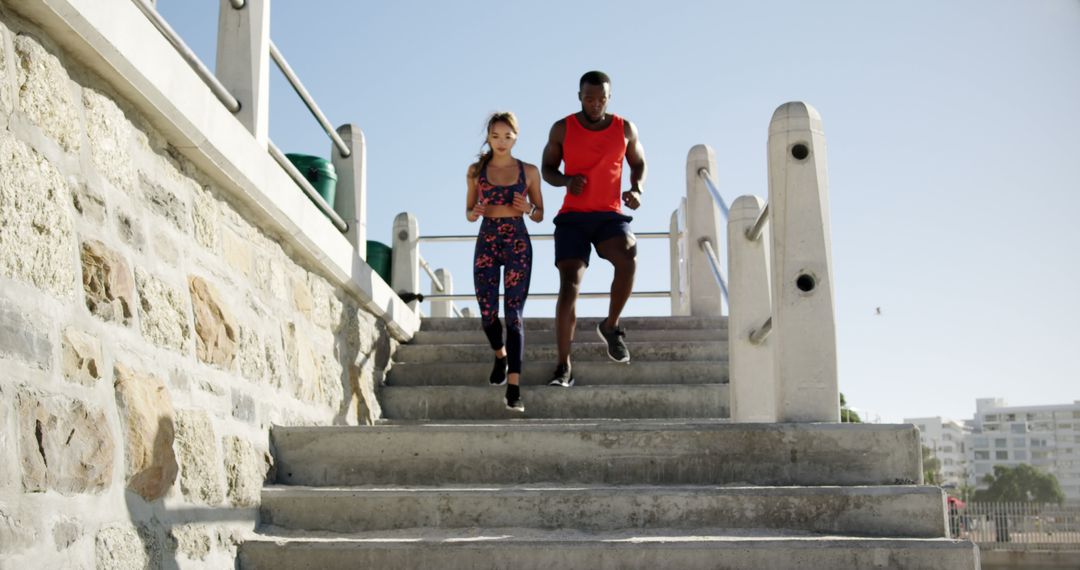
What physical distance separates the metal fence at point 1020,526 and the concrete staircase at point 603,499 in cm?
2899

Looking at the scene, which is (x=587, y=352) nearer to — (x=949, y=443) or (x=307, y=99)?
(x=307, y=99)

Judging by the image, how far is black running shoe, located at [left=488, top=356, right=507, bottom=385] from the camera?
592 cm

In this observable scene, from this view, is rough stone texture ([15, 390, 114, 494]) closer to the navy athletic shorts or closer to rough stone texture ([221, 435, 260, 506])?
rough stone texture ([221, 435, 260, 506])

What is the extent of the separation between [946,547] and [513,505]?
1434mm

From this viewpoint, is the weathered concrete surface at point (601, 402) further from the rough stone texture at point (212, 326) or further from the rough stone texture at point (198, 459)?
the rough stone texture at point (198, 459)

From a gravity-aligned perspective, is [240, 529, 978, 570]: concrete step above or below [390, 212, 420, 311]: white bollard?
below

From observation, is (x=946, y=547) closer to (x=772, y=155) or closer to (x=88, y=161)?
(x=772, y=155)

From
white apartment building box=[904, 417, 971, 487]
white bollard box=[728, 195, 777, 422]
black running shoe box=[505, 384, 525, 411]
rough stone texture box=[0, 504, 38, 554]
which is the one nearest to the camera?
rough stone texture box=[0, 504, 38, 554]

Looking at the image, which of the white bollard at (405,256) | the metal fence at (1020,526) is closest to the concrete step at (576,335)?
the white bollard at (405,256)

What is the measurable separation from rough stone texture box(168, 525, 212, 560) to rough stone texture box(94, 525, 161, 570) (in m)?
0.11

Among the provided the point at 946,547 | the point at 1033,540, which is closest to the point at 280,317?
the point at 946,547

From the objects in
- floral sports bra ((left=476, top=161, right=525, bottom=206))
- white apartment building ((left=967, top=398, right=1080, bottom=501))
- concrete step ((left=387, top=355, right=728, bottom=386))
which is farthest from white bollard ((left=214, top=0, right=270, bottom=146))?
white apartment building ((left=967, top=398, right=1080, bottom=501))

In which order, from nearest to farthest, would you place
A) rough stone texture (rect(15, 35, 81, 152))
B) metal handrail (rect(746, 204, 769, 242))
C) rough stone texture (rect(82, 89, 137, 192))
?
rough stone texture (rect(15, 35, 81, 152)), rough stone texture (rect(82, 89, 137, 192)), metal handrail (rect(746, 204, 769, 242))

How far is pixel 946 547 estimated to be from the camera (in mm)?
3510
